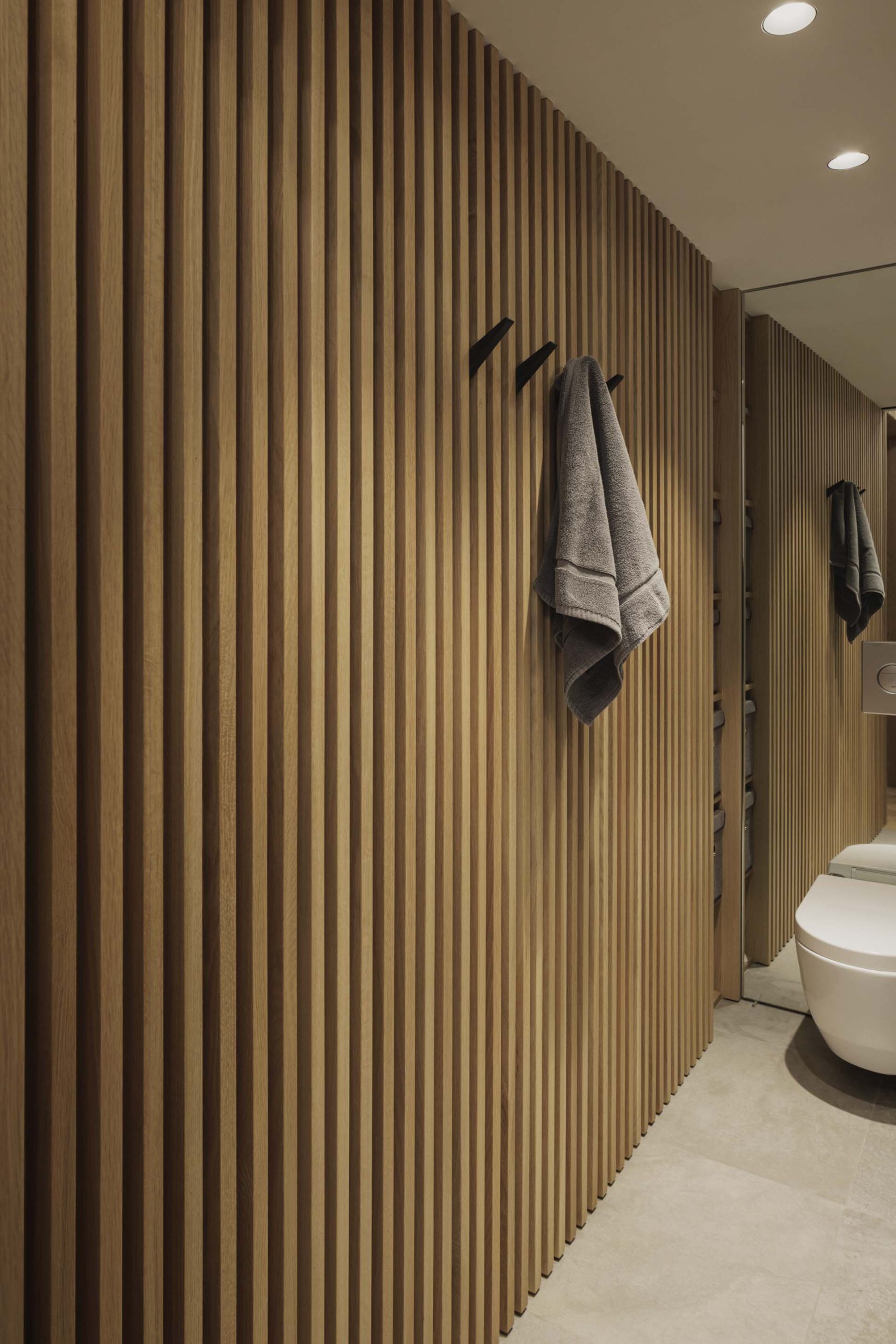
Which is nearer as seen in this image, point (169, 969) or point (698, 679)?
point (169, 969)

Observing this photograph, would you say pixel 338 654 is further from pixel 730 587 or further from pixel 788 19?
pixel 730 587

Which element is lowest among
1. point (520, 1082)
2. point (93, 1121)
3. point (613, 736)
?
point (520, 1082)

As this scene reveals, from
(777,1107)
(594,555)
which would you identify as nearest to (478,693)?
(594,555)

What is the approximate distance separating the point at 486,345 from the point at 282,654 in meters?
0.70

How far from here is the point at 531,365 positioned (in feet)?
5.58

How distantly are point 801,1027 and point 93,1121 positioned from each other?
2547 mm

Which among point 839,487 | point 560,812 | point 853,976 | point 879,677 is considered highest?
point 839,487

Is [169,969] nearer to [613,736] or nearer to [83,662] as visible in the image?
[83,662]

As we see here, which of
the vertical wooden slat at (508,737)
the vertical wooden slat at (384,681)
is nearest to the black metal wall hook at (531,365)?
the vertical wooden slat at (508,737)

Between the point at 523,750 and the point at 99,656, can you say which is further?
the point at 523,750

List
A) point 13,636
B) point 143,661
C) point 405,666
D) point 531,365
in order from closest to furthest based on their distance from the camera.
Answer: point 13,636
point 143,661
point 405,666
point 531,365

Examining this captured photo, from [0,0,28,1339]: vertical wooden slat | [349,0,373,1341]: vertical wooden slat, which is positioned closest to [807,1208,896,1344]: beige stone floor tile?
[349,0,373,1341]: vertical wooden slat

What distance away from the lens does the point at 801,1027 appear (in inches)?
115

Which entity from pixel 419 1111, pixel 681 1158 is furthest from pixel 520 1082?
pixel 681 1158
